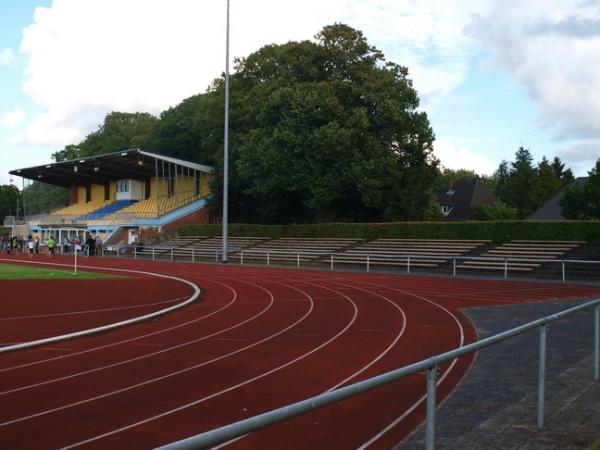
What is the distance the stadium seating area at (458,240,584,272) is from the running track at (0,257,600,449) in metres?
7.56

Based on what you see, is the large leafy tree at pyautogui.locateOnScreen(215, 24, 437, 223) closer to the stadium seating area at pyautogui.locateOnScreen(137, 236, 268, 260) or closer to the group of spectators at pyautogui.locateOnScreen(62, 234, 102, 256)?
the stadium seating area at pyautogui.locateOnScreen(137, 236, 268, 260)

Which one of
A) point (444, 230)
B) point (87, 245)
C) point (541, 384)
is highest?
point (444, 230)

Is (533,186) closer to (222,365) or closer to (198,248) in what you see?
(198,248)

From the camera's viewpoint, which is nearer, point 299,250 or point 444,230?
point 444,230

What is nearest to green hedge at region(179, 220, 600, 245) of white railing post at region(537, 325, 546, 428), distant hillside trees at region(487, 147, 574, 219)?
white railing post at region(537, 325, 546, 428)

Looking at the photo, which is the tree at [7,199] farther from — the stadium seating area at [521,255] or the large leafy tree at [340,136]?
the stadium seating area at [521,255]

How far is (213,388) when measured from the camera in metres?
7.28

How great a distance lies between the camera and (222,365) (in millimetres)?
8570

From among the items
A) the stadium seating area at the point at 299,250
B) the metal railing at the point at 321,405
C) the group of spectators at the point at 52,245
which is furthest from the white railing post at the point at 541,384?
the group of spectators at the point at 52,245

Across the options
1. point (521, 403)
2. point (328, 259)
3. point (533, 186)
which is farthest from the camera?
point (533, 186)

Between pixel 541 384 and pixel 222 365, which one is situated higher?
pixel 541 384

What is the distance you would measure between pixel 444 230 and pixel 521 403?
27090 mm

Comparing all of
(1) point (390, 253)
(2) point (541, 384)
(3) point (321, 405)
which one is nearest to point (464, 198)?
(1) point (390, 253)

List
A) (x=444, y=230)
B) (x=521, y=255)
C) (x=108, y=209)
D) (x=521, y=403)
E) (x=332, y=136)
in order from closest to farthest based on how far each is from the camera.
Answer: (x=521, y=403), (x=521, y=255), (x=444, y=230), (x=332, y=136), (x=108, y=209)
